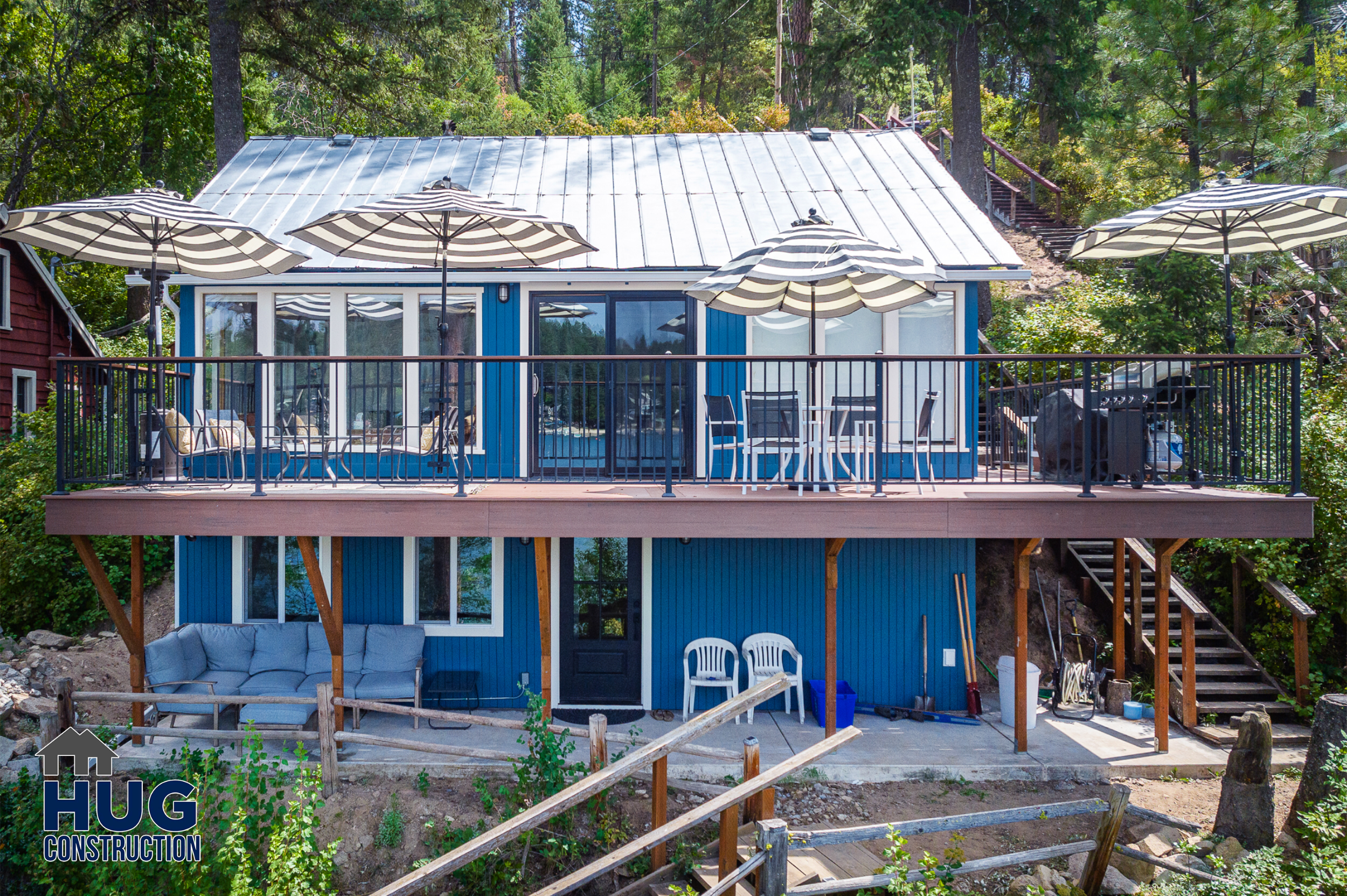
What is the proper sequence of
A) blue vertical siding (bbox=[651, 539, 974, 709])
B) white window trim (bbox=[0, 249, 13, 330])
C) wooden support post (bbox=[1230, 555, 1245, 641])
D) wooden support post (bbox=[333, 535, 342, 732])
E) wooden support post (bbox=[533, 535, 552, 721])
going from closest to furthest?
wooden support post (bbox=[533, 535, 552, 721])
wooden support post (bbox=[333, 535, 342, 732])
blue vertical siding (bbox=[651, 539, 974, 709])
wooden support post (bbox=[1230, 555, 1245, 641])
white window trim (bbox=[0, 249, 13, 330])

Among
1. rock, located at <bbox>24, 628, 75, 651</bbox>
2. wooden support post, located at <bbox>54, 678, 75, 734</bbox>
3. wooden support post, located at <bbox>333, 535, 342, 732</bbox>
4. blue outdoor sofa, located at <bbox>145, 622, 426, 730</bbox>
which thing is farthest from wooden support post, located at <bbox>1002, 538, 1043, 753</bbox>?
rock, located at <bbox>24, 628, 75, 651</bbox>

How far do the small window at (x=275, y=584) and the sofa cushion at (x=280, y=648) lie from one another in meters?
0.30

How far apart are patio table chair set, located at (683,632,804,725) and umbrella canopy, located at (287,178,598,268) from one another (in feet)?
14.7

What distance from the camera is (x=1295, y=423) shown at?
704 cm

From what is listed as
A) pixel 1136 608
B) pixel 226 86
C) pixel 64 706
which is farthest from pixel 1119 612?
pixel 226 86

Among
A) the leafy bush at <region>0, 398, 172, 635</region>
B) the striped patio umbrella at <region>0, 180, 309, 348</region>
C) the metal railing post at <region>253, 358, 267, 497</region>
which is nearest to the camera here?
the metal railing post at <region>253, 358, 267, 497</region>

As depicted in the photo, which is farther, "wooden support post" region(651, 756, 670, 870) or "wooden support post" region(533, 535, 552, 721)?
"wooden support post" region(533, 535, 552, 721)

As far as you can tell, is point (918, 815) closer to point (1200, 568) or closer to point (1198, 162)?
point (1200, 568)

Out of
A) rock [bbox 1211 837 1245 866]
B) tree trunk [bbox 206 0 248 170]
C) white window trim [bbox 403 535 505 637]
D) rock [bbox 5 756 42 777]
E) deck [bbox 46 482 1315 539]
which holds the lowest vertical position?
rock [bbox 1211 837 1245 866]

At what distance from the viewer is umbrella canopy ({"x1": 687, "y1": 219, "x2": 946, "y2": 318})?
691 centimetres

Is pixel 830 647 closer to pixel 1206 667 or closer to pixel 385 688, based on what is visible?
pixel 385 688

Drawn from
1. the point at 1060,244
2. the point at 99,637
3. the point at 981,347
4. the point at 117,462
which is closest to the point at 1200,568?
the point at 981,347

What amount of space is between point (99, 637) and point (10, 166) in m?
11.7

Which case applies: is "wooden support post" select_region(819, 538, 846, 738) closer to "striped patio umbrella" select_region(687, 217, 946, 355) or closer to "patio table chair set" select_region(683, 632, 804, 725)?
"patio table chair set" select_region(683, 632, 804, 725)
